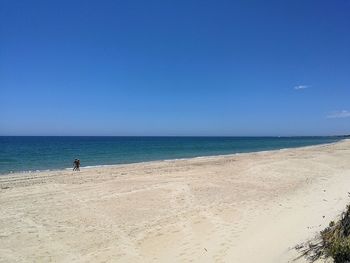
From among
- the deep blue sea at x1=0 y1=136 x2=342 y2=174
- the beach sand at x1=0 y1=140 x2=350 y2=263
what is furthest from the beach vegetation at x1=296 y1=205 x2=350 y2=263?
the deep blue sea at x1=0 y1=136 x2=342 y2=174

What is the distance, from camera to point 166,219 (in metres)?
11.5

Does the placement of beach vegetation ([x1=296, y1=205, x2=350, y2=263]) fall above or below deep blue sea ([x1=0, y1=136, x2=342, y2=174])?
above

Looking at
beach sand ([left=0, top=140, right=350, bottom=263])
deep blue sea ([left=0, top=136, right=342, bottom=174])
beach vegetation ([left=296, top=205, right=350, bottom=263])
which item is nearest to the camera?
beach vegetation ([left=296, top=205, right=350, bottom=263])

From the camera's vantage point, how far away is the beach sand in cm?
844

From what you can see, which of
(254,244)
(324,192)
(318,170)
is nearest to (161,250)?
(254,244)

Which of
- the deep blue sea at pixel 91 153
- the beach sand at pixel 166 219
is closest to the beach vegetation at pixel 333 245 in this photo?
the beach sand at pixel 166 219

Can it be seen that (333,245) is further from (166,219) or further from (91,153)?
(91,153)

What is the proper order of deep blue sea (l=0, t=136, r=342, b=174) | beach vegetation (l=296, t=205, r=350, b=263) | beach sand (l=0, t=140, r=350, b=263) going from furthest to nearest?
deep blue sea (l=0, t=136, r=342, b=174) → beach sand (l=0, t=140, r=350, b=263) → beach vegetation (l=296, t=205, r=350, b=263)

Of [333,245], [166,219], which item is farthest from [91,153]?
[333,245]

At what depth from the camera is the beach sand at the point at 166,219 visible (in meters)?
8.44

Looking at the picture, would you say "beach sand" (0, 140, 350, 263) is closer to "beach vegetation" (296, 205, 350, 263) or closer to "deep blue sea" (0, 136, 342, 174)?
"beach vegetation" (296, 205, 350, 263)

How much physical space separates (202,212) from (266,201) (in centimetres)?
297

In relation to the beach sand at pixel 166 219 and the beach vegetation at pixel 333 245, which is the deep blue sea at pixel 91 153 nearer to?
the beach sand at pixel 166 219

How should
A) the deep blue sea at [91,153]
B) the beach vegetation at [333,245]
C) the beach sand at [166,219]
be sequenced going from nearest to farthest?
the beach vegetation at [333,245] < the beach sand at [166,219] < the deep blue sea at [91,153]
